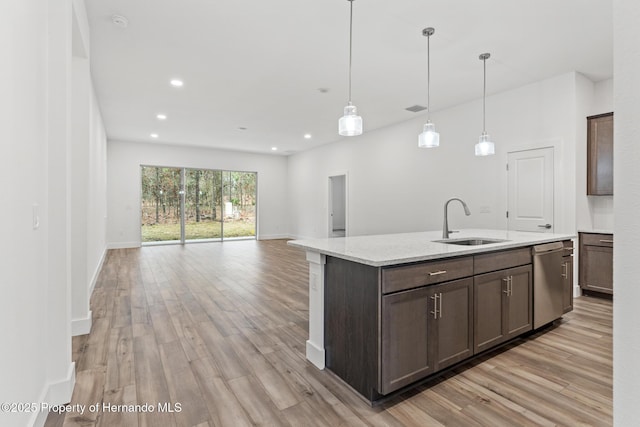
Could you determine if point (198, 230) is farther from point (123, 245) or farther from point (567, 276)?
point (567, 276)

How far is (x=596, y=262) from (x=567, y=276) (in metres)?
1.33

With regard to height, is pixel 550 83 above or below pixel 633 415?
above

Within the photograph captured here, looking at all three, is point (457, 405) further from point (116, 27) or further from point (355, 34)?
point (116, 27)

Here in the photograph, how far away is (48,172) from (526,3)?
12.8 ft

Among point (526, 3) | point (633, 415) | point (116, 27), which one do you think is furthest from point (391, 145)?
point (633, 415)

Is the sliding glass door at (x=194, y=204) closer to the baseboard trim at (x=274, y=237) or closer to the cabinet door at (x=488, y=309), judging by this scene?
the baseboard trim at (x=274, y=237)

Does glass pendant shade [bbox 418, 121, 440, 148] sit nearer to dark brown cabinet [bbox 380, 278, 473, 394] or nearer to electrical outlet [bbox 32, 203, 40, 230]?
dark brown cabinet [bbox 380, 278, 473, 394]

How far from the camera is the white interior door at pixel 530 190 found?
174 inches

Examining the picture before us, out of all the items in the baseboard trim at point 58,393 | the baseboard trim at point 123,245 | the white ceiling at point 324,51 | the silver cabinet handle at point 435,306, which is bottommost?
the baseboard trim at point 58,393

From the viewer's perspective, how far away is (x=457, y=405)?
1928mm

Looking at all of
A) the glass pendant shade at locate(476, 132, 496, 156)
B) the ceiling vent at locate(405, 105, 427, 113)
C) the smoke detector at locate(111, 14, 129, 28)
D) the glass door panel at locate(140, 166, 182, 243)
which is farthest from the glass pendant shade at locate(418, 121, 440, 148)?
the glass door panel at locate(140, 166, 182, 243)

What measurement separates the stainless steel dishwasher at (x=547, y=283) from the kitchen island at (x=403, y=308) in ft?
1.12

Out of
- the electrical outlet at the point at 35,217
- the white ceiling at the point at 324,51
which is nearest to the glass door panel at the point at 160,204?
the white ceiling at the point at 324,51

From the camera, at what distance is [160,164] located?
9.04 meters
